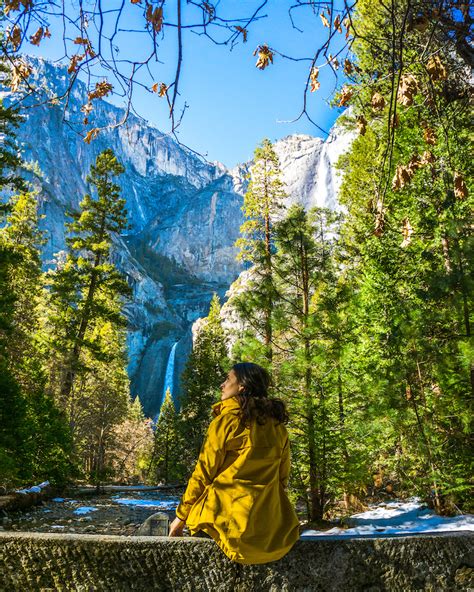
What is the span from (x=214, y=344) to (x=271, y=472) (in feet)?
85.2

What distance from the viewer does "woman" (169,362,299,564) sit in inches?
75.0

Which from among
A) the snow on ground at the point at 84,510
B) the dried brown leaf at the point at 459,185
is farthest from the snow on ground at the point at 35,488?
the dried brown leaf at the point at 459,185

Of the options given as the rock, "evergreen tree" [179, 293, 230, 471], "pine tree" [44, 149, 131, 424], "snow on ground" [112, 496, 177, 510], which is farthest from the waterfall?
the rock

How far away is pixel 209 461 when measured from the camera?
6.81ft

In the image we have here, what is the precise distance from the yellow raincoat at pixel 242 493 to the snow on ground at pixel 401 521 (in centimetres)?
421

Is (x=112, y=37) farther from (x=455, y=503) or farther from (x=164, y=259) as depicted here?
(x=164, y=259)

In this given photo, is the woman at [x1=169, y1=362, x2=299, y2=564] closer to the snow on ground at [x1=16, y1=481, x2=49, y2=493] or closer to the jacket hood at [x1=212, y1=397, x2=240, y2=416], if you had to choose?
the jacket hood at [x1=212, y1=397, x2=240, y2=416]

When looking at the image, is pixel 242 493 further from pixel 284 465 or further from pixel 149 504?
pixel 149 504

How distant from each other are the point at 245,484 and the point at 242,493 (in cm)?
4

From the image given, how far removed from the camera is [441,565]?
2016 millimetres

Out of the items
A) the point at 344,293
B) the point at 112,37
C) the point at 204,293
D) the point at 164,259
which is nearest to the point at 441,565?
the point at 112,37

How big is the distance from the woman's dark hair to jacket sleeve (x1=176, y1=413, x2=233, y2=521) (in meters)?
0.09

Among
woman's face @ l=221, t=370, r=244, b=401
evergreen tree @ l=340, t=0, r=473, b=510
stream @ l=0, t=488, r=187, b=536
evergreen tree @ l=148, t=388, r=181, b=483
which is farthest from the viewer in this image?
evergreen tree @ l=148, t=388, r=181, b=483

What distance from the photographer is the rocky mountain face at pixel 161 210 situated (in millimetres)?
88188
